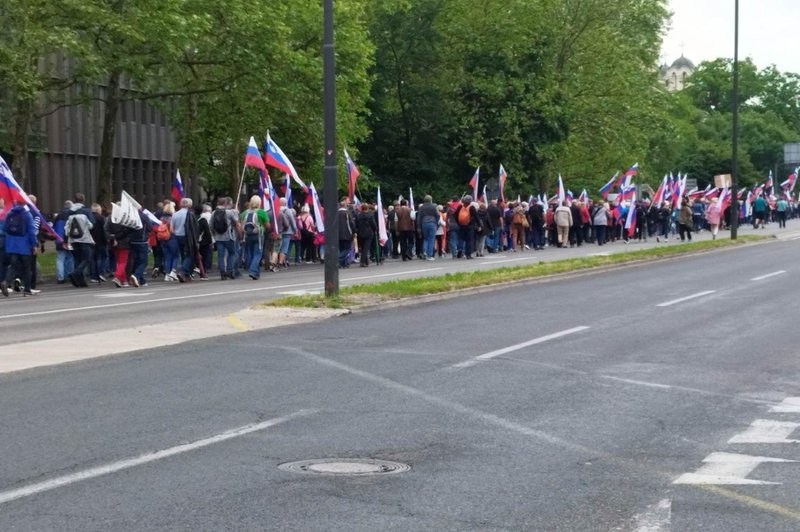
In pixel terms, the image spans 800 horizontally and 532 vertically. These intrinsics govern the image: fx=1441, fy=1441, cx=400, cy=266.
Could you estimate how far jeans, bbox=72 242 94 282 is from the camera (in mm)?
28203

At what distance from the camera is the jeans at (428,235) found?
4053 cm

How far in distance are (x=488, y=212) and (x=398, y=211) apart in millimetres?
3545

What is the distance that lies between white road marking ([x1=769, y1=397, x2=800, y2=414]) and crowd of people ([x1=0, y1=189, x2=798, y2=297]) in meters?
9.90

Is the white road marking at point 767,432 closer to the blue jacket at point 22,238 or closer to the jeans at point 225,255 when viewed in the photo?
the blue jacket at point 22,238

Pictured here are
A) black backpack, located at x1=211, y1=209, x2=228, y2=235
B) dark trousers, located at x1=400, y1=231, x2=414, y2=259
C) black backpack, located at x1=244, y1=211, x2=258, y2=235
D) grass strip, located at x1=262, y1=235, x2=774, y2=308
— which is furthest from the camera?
dark trousers, located at x1=400, y1=231, x2=414, y2=259

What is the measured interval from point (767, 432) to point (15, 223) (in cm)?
1796

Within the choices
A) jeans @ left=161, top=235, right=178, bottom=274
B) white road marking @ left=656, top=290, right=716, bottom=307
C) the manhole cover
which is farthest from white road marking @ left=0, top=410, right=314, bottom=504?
jeans @ left=161, top=235, right=178, bottom=274

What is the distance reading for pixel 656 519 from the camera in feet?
22.4

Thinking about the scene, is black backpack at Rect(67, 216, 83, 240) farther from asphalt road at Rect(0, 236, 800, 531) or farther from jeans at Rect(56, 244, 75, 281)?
asphalt road at Rect(0, 236, 800, 531)

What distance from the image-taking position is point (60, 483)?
24.8ft

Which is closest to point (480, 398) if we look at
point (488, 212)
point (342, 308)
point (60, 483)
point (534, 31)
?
point (60, 483)

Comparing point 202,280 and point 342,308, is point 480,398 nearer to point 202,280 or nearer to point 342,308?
point 342,308

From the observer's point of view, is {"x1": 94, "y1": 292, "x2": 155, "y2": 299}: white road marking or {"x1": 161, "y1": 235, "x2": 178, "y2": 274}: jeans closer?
{"x1": 94, "y1": 292, "x2": 155, "y2": 299}: white road marking

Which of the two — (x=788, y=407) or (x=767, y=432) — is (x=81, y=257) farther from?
(x=767, y=432)
